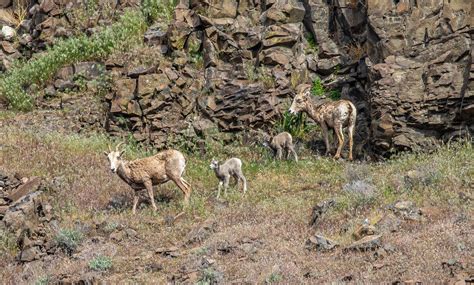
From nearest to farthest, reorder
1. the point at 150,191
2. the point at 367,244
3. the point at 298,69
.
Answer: the point at 367,244, the point at 150,191, the point at 298,69

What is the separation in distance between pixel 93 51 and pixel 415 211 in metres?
15.6

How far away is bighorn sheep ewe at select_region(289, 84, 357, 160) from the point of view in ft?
67.7

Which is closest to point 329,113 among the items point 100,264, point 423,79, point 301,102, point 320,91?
point 301,102

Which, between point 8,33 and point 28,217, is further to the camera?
point 8,33

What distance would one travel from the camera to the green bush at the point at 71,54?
84.6ft

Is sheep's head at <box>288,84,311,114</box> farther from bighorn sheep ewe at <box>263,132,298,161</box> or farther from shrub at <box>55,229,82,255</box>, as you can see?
shrub at <box>55,229,82,255</box>

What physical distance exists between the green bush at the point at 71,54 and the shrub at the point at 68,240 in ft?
39.3

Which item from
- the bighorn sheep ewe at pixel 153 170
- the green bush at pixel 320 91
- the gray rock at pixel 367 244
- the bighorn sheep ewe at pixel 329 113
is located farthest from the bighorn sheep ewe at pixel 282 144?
the gray rock at pixel 367 244

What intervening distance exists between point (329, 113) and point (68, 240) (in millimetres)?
9350

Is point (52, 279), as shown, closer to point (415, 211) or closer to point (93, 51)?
point (415, 211)

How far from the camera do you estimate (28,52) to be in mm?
29125

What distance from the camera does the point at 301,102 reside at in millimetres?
21516

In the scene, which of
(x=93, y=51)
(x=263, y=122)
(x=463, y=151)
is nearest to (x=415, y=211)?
(x=463, y=151)

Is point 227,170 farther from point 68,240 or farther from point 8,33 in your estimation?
point 8,33
